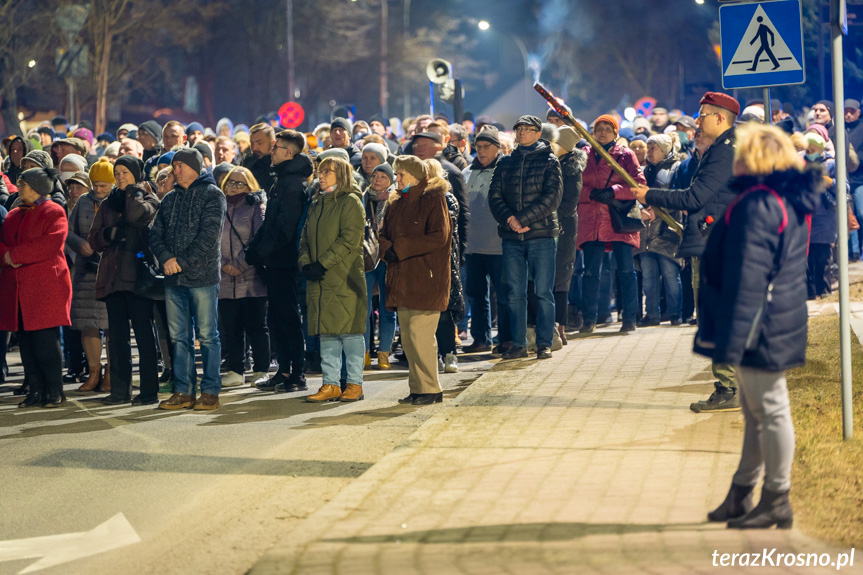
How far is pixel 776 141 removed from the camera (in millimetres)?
5906

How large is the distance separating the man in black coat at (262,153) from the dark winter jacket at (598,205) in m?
3.35

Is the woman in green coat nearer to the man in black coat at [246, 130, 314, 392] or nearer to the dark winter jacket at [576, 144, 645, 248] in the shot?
the man in black coat at [246, 130, 314, 392]

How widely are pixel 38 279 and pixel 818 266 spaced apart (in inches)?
374

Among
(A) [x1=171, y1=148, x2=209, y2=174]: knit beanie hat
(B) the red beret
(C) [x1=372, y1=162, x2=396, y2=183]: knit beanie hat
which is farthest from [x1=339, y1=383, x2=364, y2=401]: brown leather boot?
(B) the red beret

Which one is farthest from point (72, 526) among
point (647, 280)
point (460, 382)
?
point (647, 280)

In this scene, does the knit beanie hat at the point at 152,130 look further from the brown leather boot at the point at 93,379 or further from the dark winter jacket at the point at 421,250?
the dark winter jacket at the point at 421,250

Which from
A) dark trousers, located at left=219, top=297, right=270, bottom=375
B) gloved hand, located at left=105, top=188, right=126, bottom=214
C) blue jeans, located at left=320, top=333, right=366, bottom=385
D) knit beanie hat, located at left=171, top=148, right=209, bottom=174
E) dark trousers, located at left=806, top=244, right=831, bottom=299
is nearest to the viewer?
knit beanie hat, located at left=171, top=148, right=209, bottom=174

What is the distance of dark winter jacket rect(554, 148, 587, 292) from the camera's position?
1236 cm

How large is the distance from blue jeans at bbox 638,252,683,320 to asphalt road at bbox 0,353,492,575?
13.0ft

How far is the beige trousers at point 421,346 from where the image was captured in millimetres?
9703

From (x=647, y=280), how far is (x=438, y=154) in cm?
285

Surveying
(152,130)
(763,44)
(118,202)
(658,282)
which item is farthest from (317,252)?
(152,130)

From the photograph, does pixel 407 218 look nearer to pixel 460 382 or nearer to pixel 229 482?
pixel 460 382

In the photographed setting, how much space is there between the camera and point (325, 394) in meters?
10.2
